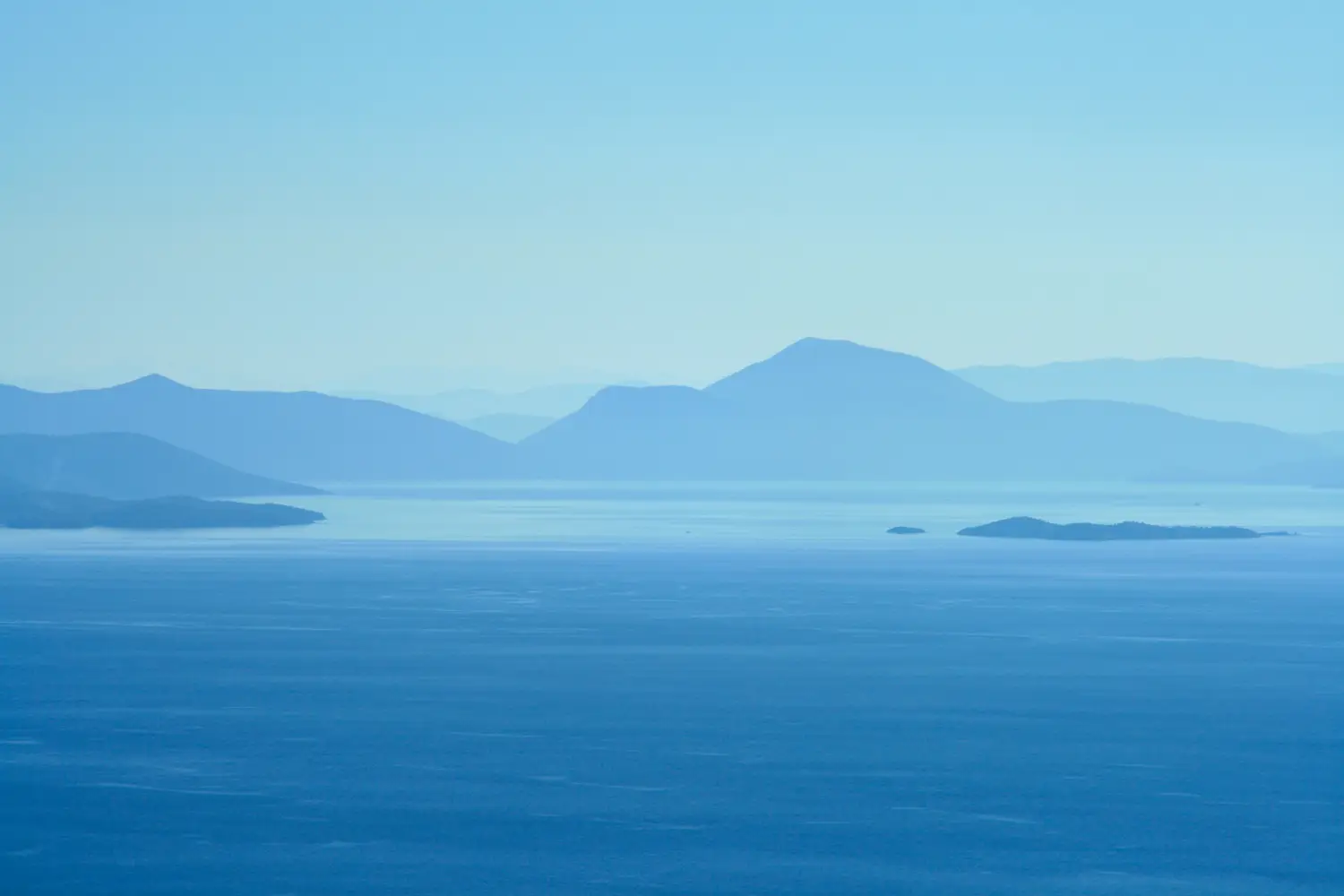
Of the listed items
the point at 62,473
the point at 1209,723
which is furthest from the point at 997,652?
the point at 62,473

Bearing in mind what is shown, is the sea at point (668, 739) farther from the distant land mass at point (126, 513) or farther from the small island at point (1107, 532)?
the distant land mass at point (126, 513)

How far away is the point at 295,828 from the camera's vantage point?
83.6ft

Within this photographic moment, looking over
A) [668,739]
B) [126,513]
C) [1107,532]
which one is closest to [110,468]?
[126,513]

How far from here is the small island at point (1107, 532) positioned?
113 m

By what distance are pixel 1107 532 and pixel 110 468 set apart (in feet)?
380

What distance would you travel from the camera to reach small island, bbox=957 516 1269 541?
113 metres

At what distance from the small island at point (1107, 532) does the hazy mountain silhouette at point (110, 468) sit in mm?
98759

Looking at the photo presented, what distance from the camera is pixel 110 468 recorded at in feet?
595

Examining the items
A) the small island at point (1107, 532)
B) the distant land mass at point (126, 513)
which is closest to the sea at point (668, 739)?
the small island at point (1107, 532)

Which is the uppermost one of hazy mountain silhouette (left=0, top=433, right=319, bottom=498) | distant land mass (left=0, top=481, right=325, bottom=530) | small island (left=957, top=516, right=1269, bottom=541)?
hazy mountain silhouette (left=0, top=433, right=319, bottom=498)

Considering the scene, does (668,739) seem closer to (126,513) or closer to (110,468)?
(126,513)

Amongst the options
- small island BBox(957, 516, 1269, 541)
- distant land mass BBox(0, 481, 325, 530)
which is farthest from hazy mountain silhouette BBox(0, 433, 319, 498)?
small island BBox(957, 516, 1269, 541)

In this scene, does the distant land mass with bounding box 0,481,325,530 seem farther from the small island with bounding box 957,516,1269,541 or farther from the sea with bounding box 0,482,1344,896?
the sea with bounding box 0,482,1344,896

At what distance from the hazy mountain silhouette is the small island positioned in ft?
324
